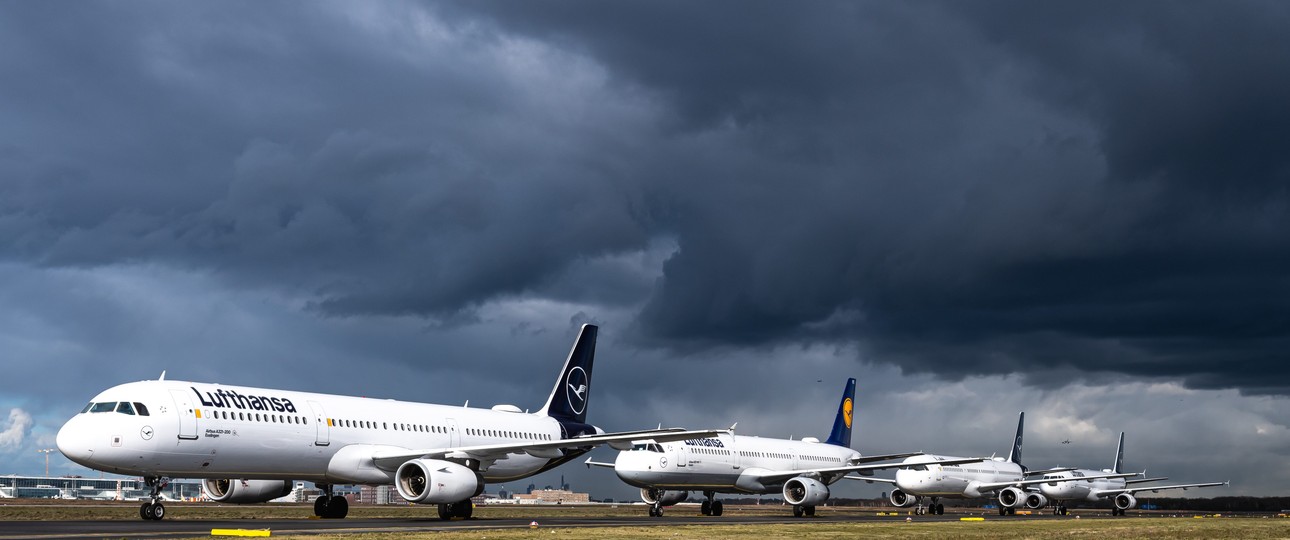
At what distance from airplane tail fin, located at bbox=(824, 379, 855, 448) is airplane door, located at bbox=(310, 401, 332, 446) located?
4497cm

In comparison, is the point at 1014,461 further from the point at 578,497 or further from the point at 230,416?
the point at 578,497

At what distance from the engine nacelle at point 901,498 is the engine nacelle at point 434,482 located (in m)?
49.1

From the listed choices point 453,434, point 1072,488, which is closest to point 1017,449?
point 1072,488

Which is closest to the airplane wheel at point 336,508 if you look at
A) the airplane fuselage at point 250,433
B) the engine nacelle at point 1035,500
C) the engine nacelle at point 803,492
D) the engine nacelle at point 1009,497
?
the airplane fuselage at point 250,433

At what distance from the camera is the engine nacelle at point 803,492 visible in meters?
63.2

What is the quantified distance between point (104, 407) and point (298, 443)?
6.55m

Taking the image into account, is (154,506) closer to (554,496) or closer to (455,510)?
(455,510)

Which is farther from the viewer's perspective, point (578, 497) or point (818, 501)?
point (578, 497)

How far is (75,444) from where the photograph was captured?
34.2 m

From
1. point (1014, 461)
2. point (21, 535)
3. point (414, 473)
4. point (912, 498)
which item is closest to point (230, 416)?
point (414, 473)

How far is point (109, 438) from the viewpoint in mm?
34406

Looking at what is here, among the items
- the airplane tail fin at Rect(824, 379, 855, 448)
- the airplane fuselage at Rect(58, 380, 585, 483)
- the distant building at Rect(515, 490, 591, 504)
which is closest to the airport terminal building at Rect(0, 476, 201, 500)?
the distant building at Rect(515, 490, 591, 504)

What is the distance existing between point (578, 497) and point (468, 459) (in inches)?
6083

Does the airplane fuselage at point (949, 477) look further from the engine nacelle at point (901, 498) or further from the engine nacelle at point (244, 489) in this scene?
the engine nacelle at point (244, 489)
